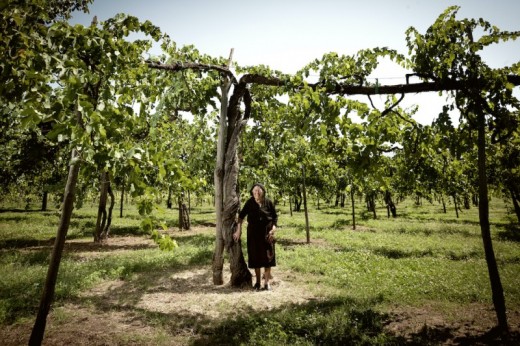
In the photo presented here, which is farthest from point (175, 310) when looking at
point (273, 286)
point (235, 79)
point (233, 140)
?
point (235, 79)

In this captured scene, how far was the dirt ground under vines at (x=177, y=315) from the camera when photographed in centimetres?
442

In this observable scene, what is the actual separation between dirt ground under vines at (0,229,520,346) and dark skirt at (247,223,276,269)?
0.69m

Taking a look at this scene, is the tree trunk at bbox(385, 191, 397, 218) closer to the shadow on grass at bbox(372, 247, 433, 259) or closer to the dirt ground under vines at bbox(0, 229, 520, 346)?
the shadow on grass at bbox(372, 247, 433, 259)

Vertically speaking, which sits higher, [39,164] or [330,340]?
[39,164]

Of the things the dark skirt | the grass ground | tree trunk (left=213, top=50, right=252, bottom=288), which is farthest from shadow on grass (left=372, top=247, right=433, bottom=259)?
tree trunk (left=213, top=50, right=252, bottom=288)

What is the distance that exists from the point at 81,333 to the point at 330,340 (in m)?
4.05

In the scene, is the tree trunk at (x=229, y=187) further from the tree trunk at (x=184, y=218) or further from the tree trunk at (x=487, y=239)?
the tree trunk at (x=184, y=218)

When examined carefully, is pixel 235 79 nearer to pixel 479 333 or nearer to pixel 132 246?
pixel 479 333

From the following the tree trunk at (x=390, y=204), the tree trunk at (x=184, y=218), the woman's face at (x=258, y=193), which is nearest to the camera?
the woman's face at (x=258, y=193)

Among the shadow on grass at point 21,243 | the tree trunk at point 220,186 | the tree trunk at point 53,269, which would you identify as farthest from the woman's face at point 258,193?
the shadow on grass at point 21,243

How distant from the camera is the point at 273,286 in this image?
716 cm

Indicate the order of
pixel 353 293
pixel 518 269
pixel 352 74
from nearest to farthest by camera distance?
pixel 352 74 → pixel 353 293 → pixel 518 269

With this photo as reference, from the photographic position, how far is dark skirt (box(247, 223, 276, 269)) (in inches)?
266

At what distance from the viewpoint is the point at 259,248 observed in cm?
678
